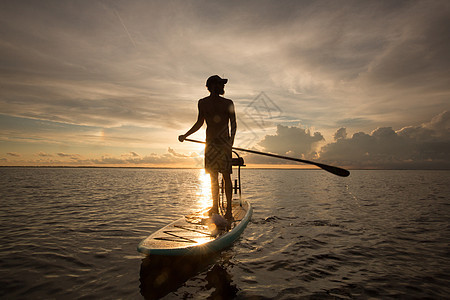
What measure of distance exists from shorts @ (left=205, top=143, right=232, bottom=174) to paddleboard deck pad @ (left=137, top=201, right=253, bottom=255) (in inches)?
48.7

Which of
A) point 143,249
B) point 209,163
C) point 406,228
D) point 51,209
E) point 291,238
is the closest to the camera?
point 143,249

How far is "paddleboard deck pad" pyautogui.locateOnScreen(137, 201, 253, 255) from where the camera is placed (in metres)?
4.29

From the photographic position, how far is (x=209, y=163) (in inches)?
248

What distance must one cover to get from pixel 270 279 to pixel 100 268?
360cm

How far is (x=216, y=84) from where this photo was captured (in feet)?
20.1

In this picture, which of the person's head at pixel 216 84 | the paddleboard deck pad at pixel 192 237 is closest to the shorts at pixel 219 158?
the paddleboard deck pad at pixel 192 237

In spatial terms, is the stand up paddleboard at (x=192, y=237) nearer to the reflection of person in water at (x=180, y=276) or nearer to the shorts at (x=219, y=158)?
the reflection of person in water at (x=180, y=276)

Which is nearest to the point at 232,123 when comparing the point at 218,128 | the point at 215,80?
the point at 218,128

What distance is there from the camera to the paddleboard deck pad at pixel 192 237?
14.1 feet

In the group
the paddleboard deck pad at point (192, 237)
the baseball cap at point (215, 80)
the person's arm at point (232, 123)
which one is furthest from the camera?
the person's arm at point (232, 123)

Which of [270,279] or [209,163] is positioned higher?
[209,163]

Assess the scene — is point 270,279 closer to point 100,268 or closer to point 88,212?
point 100,268

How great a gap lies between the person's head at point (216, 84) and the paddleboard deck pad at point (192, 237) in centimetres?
322

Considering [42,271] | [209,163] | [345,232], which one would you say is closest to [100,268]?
[42,271]
